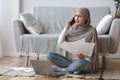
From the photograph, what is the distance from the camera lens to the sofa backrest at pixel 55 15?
14.0 ft

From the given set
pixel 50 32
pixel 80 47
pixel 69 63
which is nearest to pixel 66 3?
pixel 50 32

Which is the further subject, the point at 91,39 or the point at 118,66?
the point at 118,66

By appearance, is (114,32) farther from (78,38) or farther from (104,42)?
(78,38)

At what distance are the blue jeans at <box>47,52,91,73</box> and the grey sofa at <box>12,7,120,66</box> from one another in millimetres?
274

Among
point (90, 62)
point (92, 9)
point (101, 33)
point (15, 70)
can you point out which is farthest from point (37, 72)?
point (92, 9)

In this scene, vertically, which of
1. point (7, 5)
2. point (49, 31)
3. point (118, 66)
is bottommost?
point (118, 66)

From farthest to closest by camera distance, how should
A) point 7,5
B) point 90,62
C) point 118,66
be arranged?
point 7,5 < point 118,66 < point 90,62

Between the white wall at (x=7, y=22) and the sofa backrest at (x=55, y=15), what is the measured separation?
52 centimetres

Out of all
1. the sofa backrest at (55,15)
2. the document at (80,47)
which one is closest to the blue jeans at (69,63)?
the document at (80,47)

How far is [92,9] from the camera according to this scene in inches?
170

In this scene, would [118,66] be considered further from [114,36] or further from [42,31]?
[42,31]

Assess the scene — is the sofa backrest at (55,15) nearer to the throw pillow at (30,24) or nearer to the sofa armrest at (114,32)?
the throw pillow at (30,24)

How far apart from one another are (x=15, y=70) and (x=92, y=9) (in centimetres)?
156

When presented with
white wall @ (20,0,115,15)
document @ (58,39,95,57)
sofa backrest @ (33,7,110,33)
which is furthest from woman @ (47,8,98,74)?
white wall @ (20,0,115,15)
